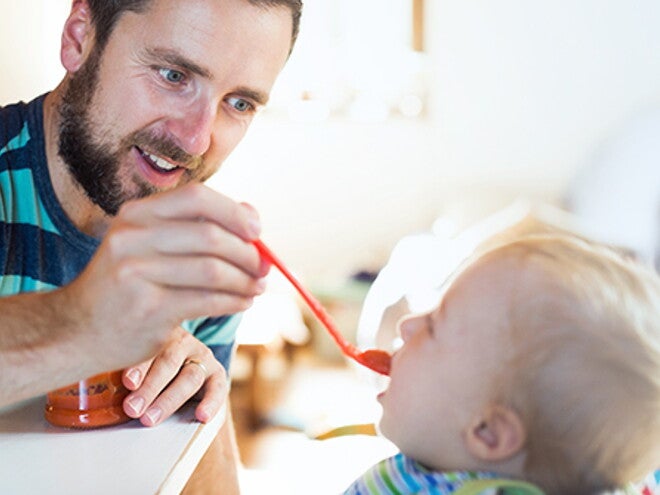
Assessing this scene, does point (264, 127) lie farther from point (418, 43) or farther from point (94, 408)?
point (94, 408)

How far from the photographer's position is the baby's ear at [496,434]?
834mm

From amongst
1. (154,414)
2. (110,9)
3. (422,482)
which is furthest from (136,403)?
(110,9)

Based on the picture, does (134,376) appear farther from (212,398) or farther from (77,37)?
(77,37)

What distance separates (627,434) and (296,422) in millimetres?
2625

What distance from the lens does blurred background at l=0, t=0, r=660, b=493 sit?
3.53m

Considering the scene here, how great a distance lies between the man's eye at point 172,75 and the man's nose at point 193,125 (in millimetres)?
51

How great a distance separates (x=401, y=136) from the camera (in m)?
3.75

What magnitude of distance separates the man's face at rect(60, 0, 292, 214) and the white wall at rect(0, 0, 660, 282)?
2167 millimetres

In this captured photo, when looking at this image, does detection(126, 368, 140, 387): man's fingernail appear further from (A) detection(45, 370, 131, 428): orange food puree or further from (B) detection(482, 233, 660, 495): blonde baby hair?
(B) detection(482, 233, 660, 495): blonde baby hair

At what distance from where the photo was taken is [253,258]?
0.84 meters

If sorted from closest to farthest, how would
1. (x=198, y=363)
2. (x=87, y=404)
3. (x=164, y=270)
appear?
(x=164, y=270)
(x=87, y=404)
(x=198, y=363)

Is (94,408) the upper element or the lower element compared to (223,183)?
upper

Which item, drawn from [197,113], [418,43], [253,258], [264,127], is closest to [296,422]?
[264,127]

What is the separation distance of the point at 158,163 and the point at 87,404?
59 cm
